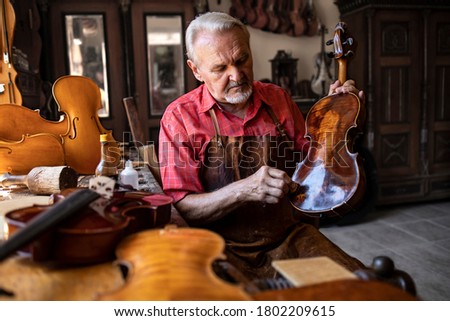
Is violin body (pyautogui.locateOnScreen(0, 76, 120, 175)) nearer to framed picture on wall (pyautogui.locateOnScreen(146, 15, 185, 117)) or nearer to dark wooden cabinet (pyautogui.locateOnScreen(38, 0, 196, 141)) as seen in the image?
dark wooden cabinet (pyautogui.locateOnScreen(38, 0, 196, 141))

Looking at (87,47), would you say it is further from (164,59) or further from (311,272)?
(311,272)

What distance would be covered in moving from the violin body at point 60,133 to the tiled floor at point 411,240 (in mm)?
2733

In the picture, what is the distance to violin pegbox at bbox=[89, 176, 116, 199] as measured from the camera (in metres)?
1.21

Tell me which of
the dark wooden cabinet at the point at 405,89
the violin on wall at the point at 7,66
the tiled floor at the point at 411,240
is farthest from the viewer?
the dark wooden cabinet at the point at 405,89

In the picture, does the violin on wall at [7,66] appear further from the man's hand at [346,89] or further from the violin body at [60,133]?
the man's hand at [346,89]

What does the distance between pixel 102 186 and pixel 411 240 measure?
4203 mm

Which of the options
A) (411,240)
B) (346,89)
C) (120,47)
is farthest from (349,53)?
(120,47)

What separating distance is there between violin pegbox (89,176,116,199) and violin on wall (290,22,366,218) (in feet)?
2.72

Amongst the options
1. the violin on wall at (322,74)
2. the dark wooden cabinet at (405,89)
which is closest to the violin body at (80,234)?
the violin on wall at (322,74)

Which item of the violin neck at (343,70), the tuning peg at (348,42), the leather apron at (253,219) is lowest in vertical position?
the leather apron at (253,219)

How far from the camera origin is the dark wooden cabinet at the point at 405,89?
215 inches

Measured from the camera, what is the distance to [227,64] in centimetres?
200

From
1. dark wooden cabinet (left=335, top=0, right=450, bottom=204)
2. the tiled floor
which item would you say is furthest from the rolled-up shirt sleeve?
dark wooden cabinet (left=335, top=0, right=450, bottom=204)

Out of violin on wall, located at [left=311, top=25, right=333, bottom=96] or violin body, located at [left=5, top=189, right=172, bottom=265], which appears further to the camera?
violin on wall, located at [left=311, top=25, right=333, bottom=96]
